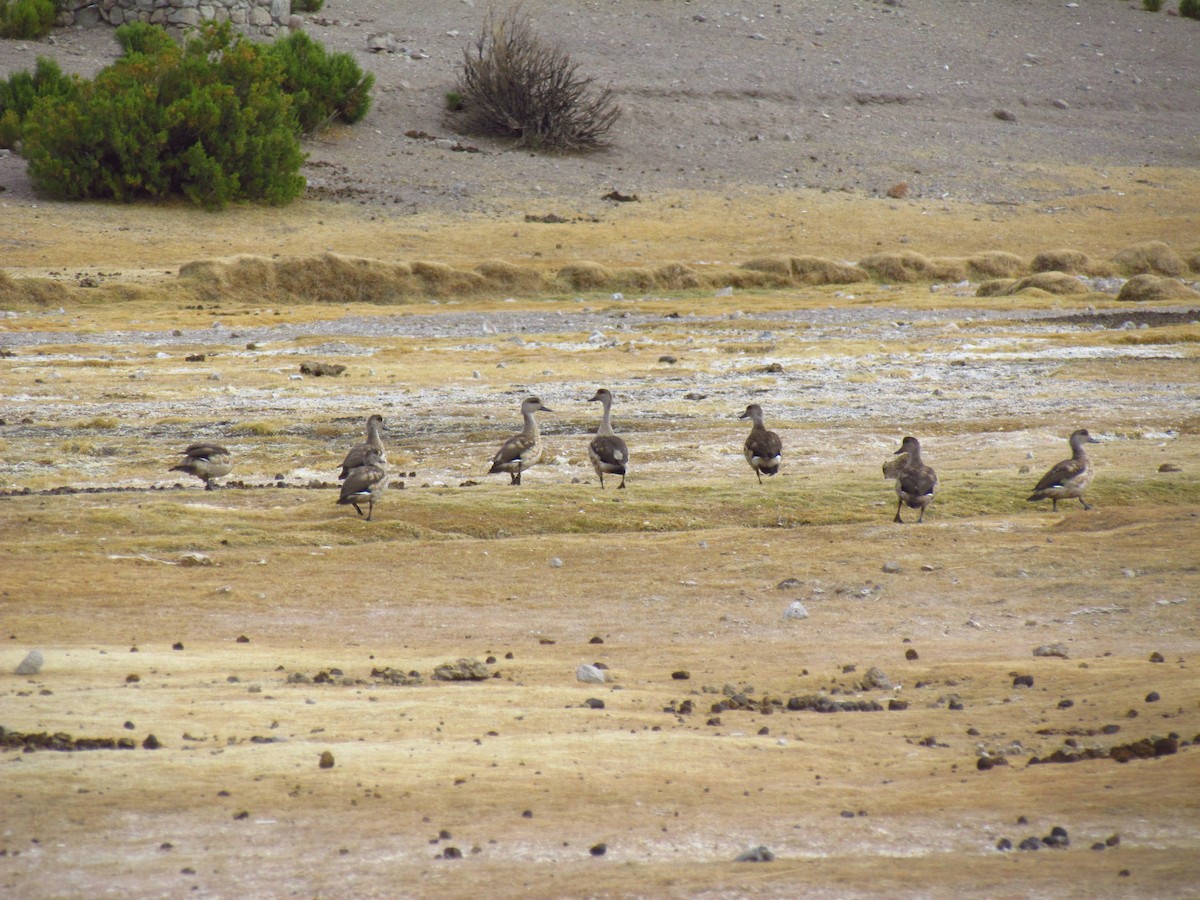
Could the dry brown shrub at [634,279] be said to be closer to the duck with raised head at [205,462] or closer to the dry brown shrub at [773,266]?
the dry brown shrub at [773,266]

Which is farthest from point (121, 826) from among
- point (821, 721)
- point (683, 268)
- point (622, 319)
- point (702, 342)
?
point (683, 268)

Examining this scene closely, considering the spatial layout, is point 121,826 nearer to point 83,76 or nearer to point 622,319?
point 622,319

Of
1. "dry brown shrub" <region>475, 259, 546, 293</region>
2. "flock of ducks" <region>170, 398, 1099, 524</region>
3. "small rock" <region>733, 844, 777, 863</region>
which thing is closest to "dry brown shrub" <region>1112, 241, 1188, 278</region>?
"dry brown shrub" <region>475, 259, 546, 293</region>

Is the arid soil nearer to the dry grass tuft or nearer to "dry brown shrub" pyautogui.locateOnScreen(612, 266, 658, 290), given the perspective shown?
"dry brown shrub" pyautogui.locateOnScreen(612, 266, 658, 290)

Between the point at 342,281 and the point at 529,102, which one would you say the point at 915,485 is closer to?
the point at 342,281

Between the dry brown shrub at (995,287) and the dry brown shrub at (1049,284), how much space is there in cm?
8

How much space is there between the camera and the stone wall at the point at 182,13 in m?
53.9

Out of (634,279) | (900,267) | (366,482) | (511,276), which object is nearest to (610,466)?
(366,482)

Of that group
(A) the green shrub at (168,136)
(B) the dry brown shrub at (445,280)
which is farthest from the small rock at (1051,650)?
(A) the green shrub at (168,136)

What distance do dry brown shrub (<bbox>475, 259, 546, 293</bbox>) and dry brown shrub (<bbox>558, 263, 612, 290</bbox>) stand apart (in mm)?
609

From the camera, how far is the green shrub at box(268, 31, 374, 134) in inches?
2053

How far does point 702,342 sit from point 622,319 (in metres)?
4.06

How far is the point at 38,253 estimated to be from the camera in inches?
1444

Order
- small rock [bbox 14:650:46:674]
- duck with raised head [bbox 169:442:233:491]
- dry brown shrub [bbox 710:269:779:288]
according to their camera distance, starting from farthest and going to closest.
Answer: dry brown shrub [bbox 710:269:779:288] < duck with raised head [bbox 169:442:233:491] < small rock [bbox 14:650:46:674]
